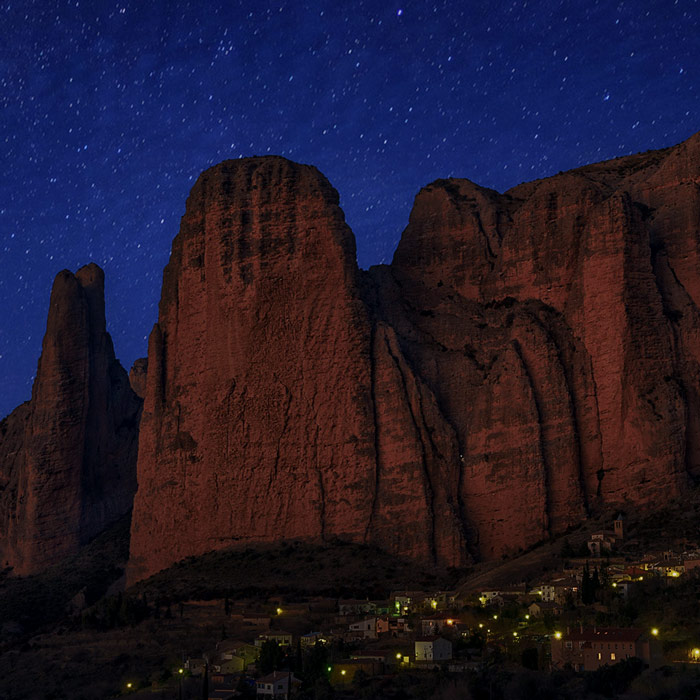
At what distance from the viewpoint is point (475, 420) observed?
236 feet

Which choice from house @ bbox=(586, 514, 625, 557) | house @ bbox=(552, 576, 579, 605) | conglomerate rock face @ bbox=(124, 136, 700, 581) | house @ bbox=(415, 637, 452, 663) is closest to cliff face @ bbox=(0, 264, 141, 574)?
conglomerate rock face @ bbox=(124, 136, 700, 581)

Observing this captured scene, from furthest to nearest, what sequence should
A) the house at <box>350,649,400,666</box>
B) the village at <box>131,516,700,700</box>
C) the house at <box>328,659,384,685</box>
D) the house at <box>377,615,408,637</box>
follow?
the house at <box>377,615,408,637</box> → the house at <box>350,649,400,666</box> → the house at <box>328,659,384,685</box> → the village at <box>131,516,700,700</box>

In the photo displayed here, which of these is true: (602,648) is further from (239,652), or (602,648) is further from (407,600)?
(407,600)

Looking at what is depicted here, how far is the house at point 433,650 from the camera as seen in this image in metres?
49.6

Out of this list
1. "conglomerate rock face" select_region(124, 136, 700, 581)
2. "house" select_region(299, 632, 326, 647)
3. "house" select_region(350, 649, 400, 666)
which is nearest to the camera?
"house" select_region(350, 649, 400, 666)

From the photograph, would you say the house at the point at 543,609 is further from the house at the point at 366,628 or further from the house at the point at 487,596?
the house at the point at 366,628

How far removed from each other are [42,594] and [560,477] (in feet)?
112

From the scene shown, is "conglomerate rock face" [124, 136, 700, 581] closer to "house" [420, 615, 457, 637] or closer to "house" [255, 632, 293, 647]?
"house" [255, 632, 293, 647]

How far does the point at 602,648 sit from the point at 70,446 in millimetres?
53345

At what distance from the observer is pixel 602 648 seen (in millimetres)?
45938

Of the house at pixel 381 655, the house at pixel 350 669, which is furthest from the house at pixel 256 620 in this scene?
the house at pixel 350 669

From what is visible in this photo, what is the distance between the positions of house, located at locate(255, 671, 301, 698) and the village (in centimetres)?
5

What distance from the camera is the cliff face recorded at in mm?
90562

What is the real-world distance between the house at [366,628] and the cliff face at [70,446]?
38.4 meters
